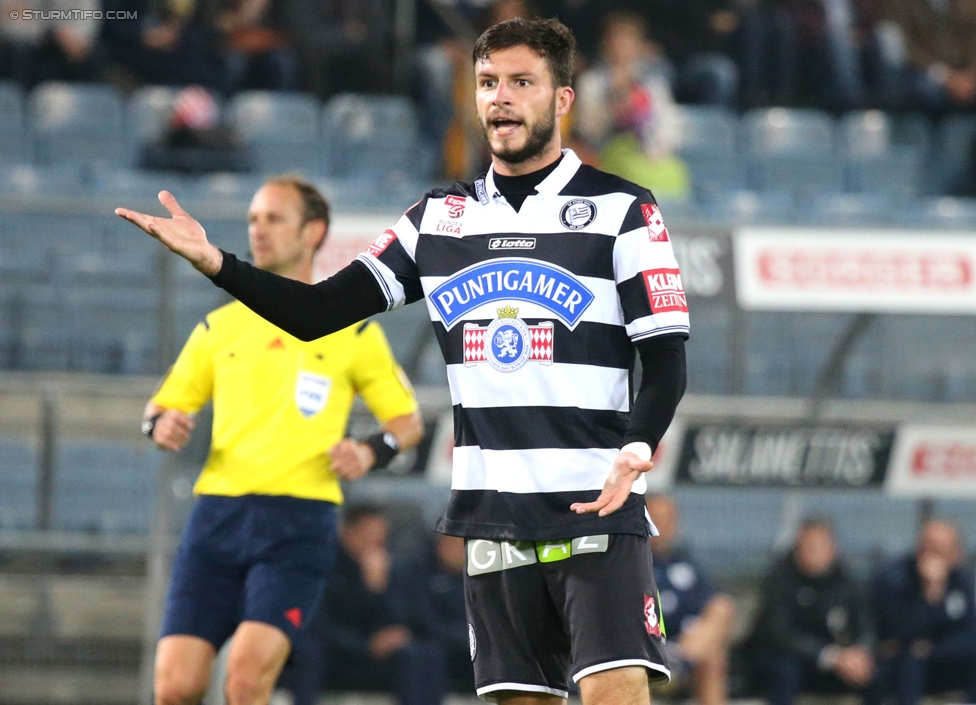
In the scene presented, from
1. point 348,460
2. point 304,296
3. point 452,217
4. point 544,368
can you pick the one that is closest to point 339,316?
point 304,296

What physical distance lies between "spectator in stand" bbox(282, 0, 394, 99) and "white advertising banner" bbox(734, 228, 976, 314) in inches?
198

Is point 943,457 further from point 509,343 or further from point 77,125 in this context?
point 77,125

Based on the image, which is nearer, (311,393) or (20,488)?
(311,393)

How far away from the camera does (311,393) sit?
17.5 feet

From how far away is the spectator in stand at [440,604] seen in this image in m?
8.20

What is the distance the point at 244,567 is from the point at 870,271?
448 centimetres

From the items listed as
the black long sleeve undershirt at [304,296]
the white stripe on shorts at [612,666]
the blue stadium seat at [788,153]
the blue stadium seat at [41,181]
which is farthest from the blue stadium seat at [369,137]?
the white stripe on shorts at [612,666]

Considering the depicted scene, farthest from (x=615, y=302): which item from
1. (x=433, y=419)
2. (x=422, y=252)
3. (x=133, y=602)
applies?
(x=133, y=602)

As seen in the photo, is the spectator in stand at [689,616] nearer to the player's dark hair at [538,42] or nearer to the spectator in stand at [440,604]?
the spectator in stand at [440,604]

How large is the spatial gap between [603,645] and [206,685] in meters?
2.09

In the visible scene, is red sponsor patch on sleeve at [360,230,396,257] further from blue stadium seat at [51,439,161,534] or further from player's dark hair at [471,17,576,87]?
blue stadium seat at [51,439,161,534]

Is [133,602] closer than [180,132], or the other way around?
[133,602]

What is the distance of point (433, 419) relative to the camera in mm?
7789

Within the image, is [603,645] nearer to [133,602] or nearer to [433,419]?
[433,419]
